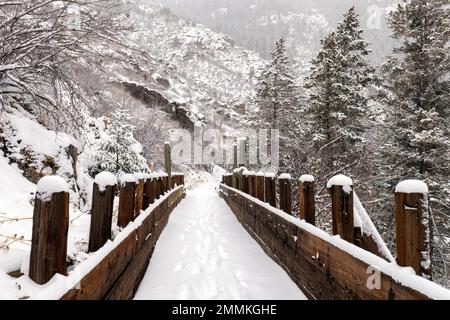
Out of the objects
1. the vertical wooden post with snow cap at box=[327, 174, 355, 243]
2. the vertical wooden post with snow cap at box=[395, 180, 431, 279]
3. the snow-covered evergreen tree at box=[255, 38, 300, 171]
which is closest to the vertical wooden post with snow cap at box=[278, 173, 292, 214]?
the vertical wooden post with snow cap at box=[327, 174, 355, 243]

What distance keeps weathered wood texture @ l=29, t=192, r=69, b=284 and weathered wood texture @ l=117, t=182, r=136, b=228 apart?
5.93 feet

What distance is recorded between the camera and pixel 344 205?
281 centimetres

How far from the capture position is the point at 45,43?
14.4 feet

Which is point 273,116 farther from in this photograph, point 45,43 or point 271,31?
point 271,31

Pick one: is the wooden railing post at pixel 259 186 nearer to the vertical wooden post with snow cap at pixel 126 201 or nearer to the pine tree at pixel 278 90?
the vertical wooden post with snow cap at pixel 126 201

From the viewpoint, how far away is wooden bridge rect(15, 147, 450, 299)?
5.99 feet

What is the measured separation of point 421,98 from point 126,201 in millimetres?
14762

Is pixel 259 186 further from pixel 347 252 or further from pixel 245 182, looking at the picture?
pixel 347 252

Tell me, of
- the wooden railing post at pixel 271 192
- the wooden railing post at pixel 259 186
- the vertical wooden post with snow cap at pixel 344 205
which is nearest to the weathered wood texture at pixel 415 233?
the vertical wooden post with snow cap at pixel 344 205

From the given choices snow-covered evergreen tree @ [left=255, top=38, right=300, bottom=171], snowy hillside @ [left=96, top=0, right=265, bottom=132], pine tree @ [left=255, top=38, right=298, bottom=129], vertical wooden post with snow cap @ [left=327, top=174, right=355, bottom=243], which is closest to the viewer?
vertical wooden post with snow cap @ [left=327, top=174, right=355, bottom=243]

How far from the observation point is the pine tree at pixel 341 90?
19969 mm

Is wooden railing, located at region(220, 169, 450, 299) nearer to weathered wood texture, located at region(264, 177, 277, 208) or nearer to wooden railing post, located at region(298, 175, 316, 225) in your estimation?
wooden railing post, located at region(298, 175, 316, 225)

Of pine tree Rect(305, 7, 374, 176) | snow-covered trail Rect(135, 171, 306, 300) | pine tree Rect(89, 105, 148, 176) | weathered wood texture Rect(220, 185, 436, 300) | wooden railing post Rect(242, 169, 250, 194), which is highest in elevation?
pine tree Rect(305, 7, 374, 176)
